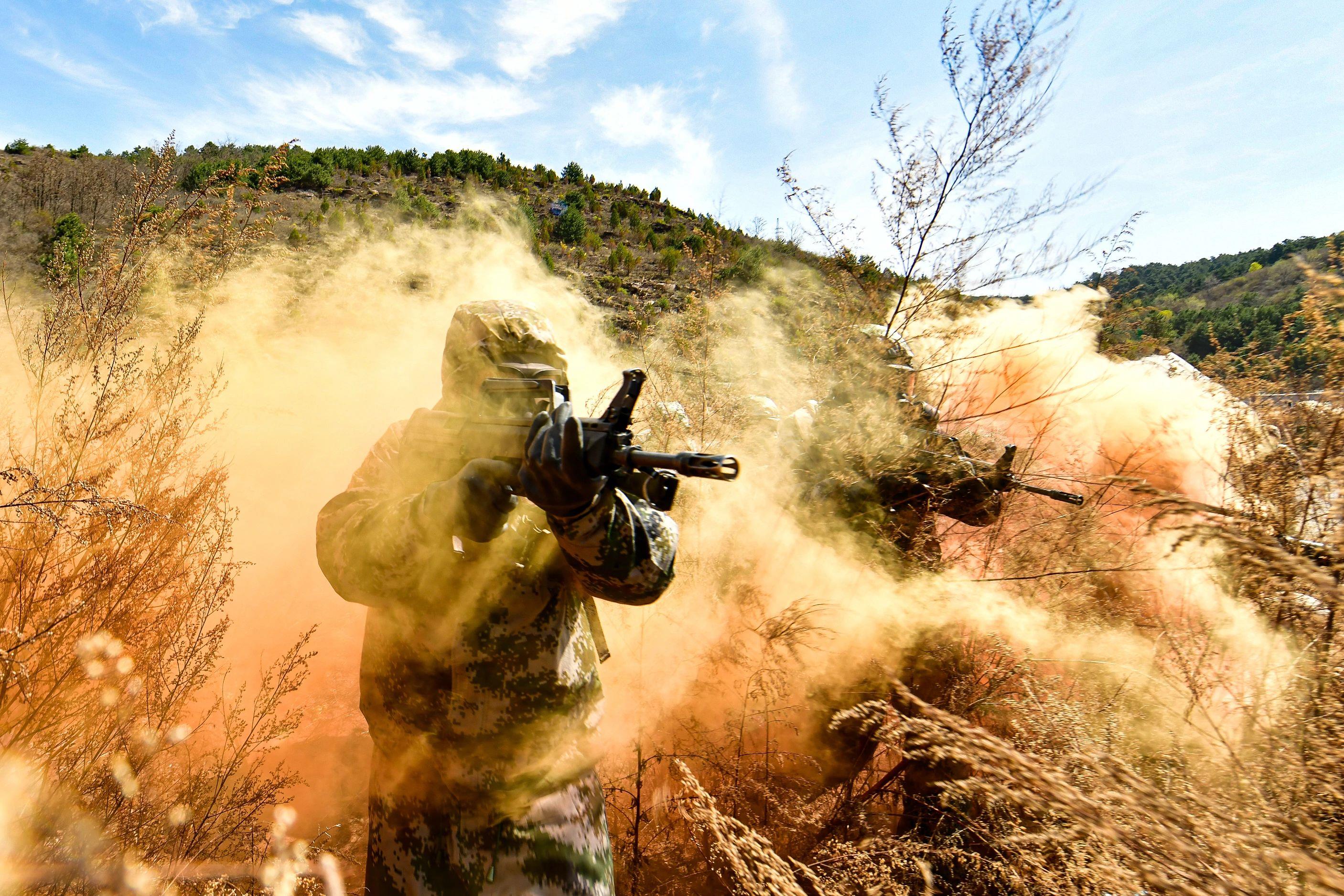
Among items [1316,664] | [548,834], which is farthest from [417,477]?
[1316,664]

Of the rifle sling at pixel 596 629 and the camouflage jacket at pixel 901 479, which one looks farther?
the camouflage jacket at pixel 901 479

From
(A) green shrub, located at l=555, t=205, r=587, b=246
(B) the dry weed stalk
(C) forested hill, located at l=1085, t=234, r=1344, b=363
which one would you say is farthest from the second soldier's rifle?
(A) green shrub, located at l=555, t=205, r=587, b=246

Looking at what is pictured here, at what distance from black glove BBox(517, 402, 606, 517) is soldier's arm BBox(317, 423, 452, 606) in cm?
29

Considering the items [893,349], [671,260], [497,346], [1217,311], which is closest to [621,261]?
[671,260]

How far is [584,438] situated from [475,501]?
0.97 ft

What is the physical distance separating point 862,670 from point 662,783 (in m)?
1.46

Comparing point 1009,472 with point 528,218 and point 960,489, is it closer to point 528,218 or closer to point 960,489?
point 960,489

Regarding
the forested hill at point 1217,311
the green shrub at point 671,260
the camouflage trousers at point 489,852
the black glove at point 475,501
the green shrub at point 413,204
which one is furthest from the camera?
the green shrub at point 671,260

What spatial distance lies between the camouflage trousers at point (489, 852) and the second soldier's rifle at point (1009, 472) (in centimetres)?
266

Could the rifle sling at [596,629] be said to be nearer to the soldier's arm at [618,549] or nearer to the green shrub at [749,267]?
the soldier's arm at [618,549]

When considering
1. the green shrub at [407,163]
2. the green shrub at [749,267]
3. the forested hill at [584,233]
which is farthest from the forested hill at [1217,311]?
the green shrub at [407,163]

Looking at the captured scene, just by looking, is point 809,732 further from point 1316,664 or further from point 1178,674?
point 1316,664

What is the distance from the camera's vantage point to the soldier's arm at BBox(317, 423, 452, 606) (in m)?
1.40

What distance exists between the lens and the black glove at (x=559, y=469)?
122 cm
